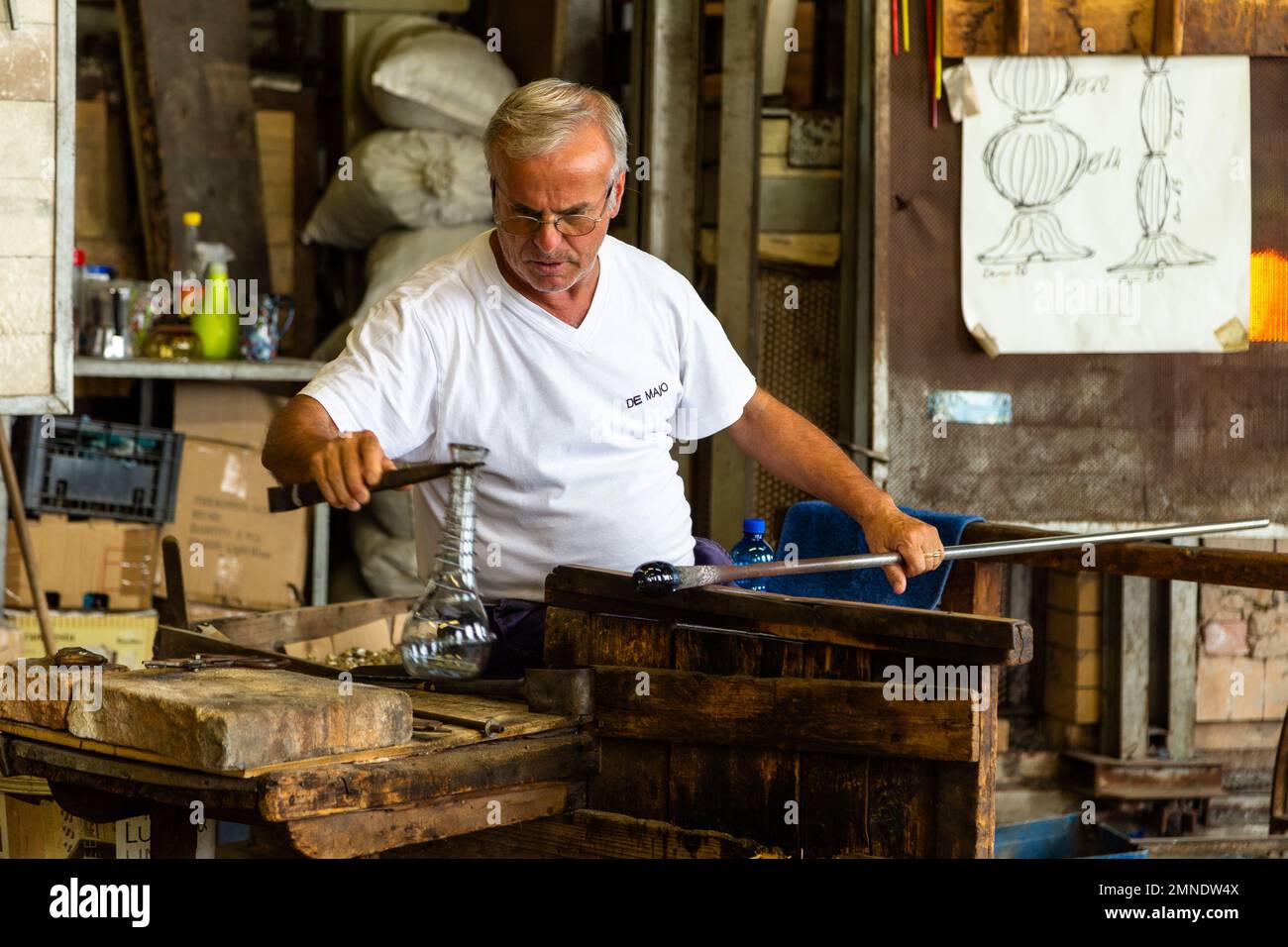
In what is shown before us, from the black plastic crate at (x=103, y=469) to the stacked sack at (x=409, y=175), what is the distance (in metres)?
0.66

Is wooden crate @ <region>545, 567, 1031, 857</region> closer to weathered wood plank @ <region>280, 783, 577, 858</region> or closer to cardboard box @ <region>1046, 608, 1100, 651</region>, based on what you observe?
weathered wood plank @ <region>280, 783, 577, 858</region>

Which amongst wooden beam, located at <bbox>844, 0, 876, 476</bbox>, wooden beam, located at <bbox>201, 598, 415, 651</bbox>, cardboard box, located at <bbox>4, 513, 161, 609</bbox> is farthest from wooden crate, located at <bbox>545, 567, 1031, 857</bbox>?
cardboard box, located at <bbox>4, 513, 161, 609</bbox>

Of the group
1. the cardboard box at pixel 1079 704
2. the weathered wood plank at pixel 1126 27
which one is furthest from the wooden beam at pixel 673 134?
the cardboard box at pixel 1079 704

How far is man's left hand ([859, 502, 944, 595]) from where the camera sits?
2.79 meters

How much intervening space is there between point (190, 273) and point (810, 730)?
347cm

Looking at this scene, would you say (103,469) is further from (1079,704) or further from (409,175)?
(1079,704)

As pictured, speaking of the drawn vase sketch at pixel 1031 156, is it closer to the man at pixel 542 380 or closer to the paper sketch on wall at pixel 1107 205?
the paper sketch on wall at pixel 1107 205

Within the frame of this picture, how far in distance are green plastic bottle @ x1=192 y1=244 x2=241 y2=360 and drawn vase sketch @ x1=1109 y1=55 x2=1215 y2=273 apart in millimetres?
2835

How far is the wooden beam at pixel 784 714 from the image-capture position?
2146 millimetres

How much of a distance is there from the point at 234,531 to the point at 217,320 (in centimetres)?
69

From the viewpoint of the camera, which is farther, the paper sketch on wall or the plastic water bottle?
the paper sketch on wall

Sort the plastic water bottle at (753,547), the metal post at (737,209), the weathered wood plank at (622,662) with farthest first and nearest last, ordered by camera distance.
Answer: the metal post at (737,209) → the plastic water bottle at (753,547) → the weathered wood plank at (622,662)

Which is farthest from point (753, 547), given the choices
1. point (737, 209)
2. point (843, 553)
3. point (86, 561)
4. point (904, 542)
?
point (86, 561)
